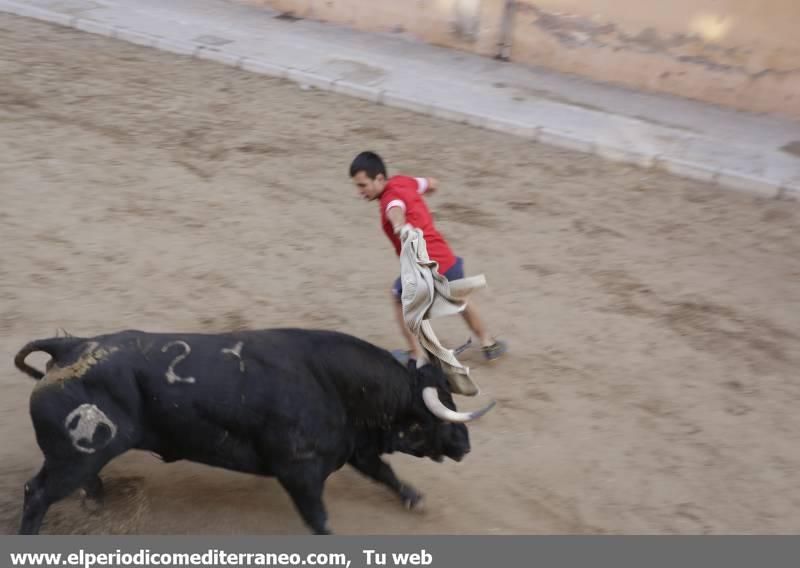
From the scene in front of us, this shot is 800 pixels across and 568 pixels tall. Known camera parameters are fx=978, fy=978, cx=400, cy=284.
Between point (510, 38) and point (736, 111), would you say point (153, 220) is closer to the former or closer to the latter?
point (510, 38)

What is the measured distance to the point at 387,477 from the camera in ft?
15.5

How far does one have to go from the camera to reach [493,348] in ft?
20.0

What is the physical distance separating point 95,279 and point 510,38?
6464mm

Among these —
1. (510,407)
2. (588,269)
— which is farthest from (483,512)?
(588,269)

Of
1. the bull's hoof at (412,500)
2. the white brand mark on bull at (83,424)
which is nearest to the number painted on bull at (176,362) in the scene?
the white brand mark on bull at (83,424)

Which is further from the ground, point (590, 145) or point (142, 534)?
point (590, 145)

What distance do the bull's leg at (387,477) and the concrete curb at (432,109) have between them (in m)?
5.35

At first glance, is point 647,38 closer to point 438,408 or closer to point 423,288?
point 423,288

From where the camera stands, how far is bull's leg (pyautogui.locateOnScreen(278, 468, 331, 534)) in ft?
14.0

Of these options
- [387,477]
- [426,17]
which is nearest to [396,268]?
[387,477]

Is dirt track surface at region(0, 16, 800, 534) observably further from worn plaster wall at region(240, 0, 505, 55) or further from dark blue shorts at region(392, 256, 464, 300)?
worn plaster wall at region(240, 0, 505, 55)

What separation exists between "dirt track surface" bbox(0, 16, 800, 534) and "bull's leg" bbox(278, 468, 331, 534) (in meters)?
0.26

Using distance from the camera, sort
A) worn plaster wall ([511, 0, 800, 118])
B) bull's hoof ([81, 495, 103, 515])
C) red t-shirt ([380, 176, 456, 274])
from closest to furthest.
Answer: bull's hoof ([81, 495, 103, 515]), red t-shirt ([380, 176, 456, 274]), worn plaster wall ([511, 0, 800, 118])

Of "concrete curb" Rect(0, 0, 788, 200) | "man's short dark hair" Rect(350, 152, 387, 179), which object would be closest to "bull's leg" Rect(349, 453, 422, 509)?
"man's short dark hair" Rect(350, 152, 387, 179)
